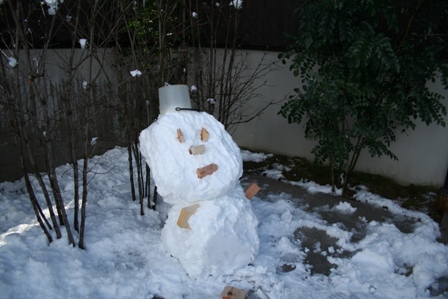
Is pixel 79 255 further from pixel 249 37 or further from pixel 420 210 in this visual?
pixel 249 37

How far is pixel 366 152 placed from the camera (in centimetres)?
504

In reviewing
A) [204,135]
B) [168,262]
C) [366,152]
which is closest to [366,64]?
[204,135]

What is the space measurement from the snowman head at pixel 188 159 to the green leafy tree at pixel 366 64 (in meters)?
1.46

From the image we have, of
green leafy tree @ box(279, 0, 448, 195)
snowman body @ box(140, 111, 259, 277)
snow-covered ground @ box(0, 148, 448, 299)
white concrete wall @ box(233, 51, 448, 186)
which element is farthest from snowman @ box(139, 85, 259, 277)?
white concrete wall @ box(233, 51, 448, 186)

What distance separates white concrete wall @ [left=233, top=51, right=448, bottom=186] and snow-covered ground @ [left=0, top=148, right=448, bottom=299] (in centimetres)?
97

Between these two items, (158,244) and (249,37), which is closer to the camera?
(158,244)

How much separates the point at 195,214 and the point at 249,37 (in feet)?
11.7

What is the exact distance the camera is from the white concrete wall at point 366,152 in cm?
456

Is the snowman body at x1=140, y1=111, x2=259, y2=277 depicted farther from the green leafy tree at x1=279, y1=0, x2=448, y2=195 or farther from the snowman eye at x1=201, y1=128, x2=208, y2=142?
the green leafy tree at x1=279, y1=0, x2=448, y2=195

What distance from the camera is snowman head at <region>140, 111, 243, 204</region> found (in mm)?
2797

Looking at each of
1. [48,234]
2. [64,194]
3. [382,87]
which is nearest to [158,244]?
[48,234]

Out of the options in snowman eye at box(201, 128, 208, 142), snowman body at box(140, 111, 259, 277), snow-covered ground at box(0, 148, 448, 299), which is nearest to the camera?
snow-covered ground at box(0, 148, 448, 299)

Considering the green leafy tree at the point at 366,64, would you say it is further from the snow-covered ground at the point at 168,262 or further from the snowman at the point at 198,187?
the snowman at the point at 198,187

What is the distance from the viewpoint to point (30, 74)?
2.54m
